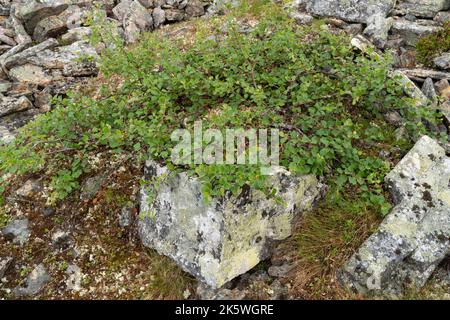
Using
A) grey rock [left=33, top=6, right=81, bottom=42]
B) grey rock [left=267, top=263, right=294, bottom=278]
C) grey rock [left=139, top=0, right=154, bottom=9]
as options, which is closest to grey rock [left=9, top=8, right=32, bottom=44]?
grey rock [left=33, top=6, right=81, bottom=42]

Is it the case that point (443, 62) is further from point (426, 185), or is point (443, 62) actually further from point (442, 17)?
point (426, 185)

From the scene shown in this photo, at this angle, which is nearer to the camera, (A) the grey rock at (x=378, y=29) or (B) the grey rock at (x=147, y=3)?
(A) the grey rock at (x=378, y=29)

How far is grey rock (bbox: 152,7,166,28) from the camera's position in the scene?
11376mm

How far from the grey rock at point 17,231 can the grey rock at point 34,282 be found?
1.93 ft

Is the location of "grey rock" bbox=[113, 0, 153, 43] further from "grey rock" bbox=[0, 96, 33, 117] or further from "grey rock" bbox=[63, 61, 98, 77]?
"grey rock" bbox=[0, 96, 33, 117]

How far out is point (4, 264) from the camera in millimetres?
5656

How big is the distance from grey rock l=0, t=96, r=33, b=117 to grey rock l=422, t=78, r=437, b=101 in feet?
27.4

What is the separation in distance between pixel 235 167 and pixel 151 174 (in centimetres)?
156

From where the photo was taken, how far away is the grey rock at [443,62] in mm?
7555

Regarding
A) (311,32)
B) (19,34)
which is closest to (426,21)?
(311,32)

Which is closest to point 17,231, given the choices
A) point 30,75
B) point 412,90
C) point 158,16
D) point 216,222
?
point 216,222

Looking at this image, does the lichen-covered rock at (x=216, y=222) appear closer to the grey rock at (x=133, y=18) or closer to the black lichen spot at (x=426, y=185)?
the black lichen spot at (x=426, y=185)

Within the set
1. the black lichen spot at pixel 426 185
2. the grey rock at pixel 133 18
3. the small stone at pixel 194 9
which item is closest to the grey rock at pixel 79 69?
the grey rock at pixel 133 18

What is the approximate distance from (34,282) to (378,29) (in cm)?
844
